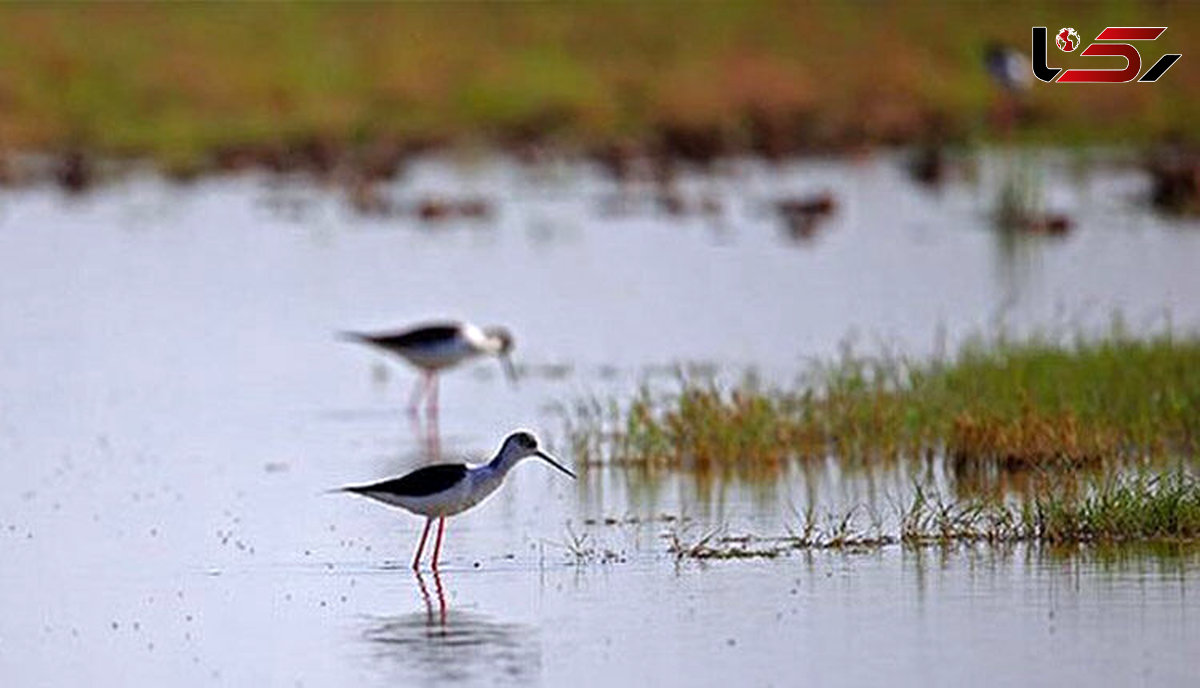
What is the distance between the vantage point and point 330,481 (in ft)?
51.2

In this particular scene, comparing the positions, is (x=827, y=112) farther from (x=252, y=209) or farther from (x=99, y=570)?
(x=99, y=570)

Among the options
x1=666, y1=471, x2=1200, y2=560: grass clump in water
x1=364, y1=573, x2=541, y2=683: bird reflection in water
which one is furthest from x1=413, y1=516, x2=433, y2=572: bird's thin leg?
x1=666, y1=471, x2=1200, y2=560: grass clump in water

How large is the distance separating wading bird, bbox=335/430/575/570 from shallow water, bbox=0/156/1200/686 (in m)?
0.26

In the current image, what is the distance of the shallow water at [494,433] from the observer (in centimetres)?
1107

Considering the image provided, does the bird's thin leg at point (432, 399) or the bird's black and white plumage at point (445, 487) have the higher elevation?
the bird's thin leg at point (432, 399)

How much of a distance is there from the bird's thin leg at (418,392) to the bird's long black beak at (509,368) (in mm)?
493

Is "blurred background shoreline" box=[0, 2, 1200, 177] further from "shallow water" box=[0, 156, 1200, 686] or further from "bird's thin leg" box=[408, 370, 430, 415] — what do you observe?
"bird's thin leg" box=[408, 370, 430, 415]

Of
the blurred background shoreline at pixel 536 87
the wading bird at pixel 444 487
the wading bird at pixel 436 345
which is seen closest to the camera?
the wading bird at pixel 444 487

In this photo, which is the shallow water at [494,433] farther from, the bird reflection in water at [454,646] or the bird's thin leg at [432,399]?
the bird's thin leg at [432,399]

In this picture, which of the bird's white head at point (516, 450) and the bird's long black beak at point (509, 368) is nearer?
the bird's white head at point (516, 450)

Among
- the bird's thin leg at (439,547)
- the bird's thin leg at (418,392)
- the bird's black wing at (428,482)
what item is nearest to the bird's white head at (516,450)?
the bird's black wing at (428,482)

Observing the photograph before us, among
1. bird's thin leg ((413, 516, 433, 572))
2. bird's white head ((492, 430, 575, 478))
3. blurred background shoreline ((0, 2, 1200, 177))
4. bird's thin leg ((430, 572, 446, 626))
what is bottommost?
bird's thin leg ((430, 572, 446, 626))

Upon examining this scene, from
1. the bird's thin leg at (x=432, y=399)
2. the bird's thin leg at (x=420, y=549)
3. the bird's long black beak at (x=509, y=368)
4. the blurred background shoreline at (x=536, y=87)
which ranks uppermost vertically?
the blurred background shoreline at (x=536, y=87)

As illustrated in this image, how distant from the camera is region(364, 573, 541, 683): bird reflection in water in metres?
10.6
